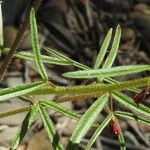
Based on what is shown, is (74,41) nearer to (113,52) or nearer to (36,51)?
(113,52)

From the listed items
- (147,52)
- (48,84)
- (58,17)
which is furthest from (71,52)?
(48,84)

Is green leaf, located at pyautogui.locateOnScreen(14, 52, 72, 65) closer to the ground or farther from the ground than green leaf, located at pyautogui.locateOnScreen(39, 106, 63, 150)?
farther from the ground

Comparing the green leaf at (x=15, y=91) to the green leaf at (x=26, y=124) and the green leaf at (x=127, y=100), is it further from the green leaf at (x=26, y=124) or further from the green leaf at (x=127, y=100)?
the green leaf at (x=127, y=100)

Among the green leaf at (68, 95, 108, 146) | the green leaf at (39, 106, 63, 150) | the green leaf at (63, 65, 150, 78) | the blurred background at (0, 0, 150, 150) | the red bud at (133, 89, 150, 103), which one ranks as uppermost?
the green leaf at (63, 65, 150, 78)

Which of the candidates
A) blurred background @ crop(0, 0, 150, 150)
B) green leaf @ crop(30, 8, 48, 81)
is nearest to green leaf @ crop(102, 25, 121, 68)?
green leaf @ crop(30, 8, 48, 81)

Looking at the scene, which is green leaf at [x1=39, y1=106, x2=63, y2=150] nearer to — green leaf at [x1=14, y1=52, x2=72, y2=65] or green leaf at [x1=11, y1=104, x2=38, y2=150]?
green leaf at [x1=11, y1=104, x2=38, y2=150]

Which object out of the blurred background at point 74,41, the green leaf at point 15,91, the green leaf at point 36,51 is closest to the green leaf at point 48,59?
the green leaf at point 36,51
